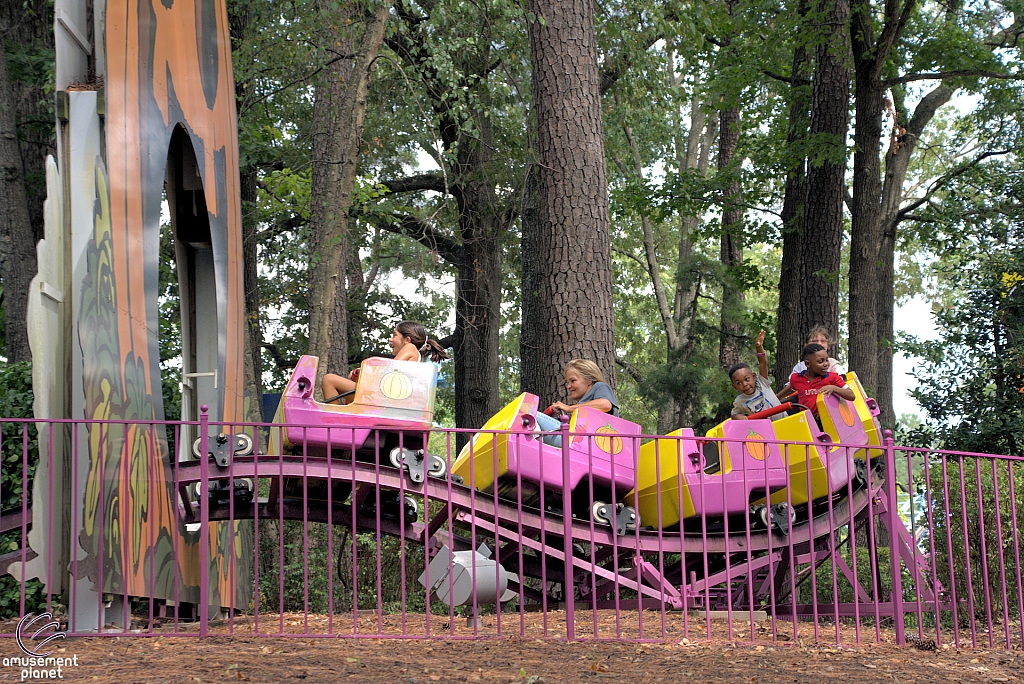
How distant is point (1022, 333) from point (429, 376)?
7395 mm

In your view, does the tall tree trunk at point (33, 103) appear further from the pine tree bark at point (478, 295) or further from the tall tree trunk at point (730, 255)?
the tall tree trunk at point (730, 255)

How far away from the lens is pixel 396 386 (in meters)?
7.63

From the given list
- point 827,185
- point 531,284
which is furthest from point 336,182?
point 827,185

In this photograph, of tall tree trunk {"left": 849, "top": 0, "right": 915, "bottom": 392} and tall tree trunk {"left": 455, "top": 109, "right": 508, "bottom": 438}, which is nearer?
tall tree trunk {"left": 849, "top": 0, "right": 915, "bottom": 392}

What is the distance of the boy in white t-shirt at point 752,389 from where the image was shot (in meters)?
9.41

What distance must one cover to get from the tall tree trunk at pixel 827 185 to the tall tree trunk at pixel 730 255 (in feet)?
11.4

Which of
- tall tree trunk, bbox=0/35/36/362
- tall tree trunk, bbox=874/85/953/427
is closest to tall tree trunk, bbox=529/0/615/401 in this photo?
tall tree trunk, bbox=0/35/36/362

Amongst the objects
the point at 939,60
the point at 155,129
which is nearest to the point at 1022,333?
the point at 939,60

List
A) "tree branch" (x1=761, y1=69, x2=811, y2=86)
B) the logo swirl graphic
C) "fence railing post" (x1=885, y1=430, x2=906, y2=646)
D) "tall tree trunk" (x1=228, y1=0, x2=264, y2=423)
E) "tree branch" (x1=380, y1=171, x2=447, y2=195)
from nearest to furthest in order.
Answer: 1. the logo swirl graphic
2. "fence railing post" (x1=885, y1=430, x2=906, y2=646)
3. "tall tree trunk" (x1=228, y1=0, x2=264, y2=423)
4. "tree branch" (x1=761, y1=69, x2=811, y2=86)
5. "tree branch" (x1=380, y1=171, x2=447, y2=195)

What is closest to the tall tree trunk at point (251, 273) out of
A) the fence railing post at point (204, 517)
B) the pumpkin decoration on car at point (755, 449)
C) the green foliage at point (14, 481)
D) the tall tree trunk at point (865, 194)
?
the green foliage at point (14, 481)

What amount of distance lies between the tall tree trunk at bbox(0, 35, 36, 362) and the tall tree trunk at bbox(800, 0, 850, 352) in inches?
406

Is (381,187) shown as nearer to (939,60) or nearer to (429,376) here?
(939,60)

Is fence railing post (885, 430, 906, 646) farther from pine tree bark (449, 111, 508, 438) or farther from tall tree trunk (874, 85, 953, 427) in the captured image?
tall tree trunk (874, 85, 953, 427)

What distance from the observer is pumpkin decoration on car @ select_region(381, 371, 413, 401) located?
761 centimetres
